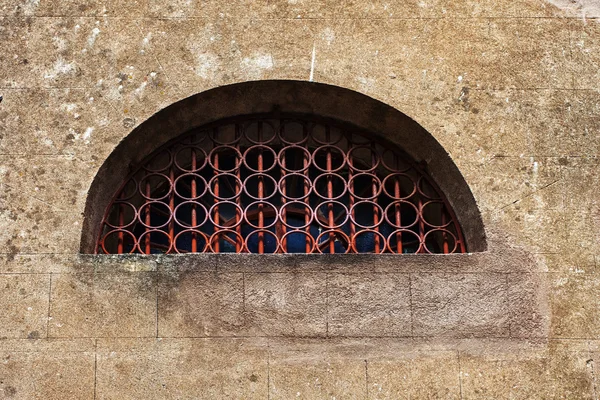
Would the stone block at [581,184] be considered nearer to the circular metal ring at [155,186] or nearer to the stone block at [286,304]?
the stone block at [286,304]

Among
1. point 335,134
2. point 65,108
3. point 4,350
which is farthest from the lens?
point 335,134

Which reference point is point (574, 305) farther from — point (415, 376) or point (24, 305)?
point (24, 305)

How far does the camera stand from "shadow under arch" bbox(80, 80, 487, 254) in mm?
6633

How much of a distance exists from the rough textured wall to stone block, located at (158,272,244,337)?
15 millimetres

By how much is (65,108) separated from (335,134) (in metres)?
2.24

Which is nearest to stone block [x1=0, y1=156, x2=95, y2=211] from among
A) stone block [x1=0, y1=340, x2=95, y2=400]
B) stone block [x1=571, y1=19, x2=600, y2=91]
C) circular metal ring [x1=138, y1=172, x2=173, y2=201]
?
circular metal ring [x1=138, y1=172, x2=173, y2=201]

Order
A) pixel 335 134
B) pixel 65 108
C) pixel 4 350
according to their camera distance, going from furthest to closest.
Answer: pixel 335 134, pixel 65 108, pixel 4 350

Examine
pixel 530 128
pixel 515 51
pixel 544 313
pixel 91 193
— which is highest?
pixel 515 51

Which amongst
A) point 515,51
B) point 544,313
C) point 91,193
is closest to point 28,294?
point 91,193

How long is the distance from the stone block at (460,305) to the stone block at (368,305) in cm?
9

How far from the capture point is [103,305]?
6.21 meters

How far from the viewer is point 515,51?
6863mm

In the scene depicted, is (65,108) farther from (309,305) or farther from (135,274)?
(309,305)

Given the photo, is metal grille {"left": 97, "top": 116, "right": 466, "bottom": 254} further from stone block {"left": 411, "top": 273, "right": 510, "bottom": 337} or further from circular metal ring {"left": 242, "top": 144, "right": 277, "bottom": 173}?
stone block {"left": 411, "top": 273, "right": 510, "bottom": 337}
